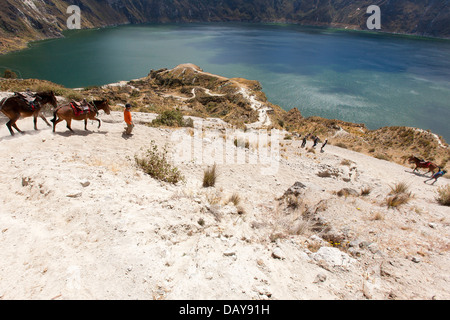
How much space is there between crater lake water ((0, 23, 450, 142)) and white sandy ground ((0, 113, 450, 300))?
45082mm

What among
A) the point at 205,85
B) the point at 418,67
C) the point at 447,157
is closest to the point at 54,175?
the point at 447,157

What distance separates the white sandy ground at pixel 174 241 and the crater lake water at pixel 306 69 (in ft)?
148

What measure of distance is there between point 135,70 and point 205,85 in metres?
33.5

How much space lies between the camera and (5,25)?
4304 inches

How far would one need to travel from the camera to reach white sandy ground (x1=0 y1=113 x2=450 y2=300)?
3.70 meters

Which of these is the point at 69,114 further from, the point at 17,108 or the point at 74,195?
the point at 74,195

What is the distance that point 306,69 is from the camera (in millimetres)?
78500

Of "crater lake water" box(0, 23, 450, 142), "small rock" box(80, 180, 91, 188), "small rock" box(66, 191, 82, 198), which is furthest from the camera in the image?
"crater lake water" box(0, 23, 450, 142)

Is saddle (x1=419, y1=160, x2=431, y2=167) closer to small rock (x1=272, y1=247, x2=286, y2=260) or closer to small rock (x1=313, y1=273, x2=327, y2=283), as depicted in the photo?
small rock (x1=313, y1=273, x2=327, y2=283)

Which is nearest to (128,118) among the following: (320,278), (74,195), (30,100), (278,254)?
(30,100)

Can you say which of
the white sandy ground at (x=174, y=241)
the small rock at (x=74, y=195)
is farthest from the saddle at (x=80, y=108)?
the small rock at (x=74, y=195)

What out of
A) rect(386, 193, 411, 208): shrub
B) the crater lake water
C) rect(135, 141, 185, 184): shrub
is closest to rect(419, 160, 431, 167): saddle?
rect(386, 193, 411, 208): shrub

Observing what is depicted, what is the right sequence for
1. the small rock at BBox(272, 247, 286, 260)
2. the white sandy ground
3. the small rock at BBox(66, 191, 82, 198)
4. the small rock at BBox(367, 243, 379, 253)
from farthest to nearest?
the small rock at BBox(66, 191, 82, 198), the small rock at BBox(367, 243, 379, 253), the small rock at BBox(272, 247, 286, 260), the white sandy ground

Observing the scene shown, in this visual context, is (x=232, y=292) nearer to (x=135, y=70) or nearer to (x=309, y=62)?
(x=135, y=70)
